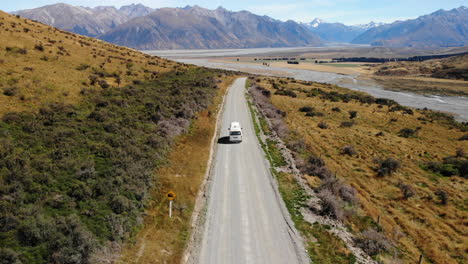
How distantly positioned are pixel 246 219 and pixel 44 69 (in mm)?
37710

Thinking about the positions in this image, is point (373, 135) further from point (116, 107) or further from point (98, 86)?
point (98, 86)

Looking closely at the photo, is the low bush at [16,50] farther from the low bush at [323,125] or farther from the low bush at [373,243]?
the low bush at [373,243]

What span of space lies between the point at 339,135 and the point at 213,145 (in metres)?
23.0

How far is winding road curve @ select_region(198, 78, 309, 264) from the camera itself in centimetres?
1509

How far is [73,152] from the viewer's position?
70.1 ft

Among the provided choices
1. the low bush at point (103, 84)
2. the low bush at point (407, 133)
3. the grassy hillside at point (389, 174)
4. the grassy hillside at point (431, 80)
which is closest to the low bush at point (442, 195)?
the grassy hillside at point (389, 174)

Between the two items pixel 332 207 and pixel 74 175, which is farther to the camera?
pixel 332 207

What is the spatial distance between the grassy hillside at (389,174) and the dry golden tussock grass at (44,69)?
2858cm

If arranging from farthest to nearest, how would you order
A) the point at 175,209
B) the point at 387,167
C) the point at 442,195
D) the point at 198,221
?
the point at 387,167 → the point at 442,195 → the point at 175,209 → the point at 198,221

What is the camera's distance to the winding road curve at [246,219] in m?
15.1

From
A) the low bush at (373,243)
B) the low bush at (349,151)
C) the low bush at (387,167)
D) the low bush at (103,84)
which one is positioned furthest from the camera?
the low bush at (103,84)

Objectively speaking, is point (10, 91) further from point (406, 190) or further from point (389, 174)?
point (389, 174)

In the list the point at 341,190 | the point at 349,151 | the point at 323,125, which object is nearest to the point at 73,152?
the point at 341,190

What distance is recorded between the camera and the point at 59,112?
28.0 meters
